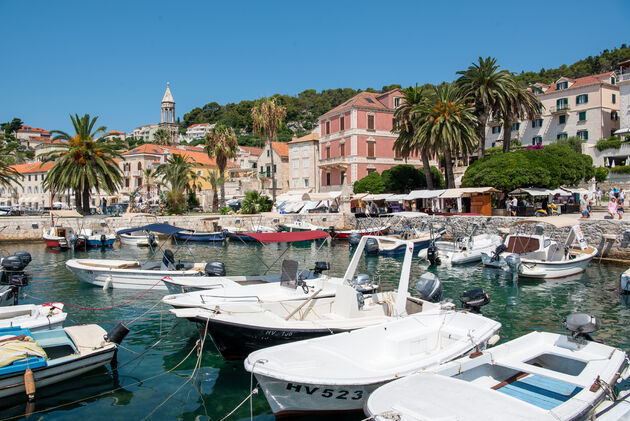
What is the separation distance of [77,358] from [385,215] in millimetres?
36064

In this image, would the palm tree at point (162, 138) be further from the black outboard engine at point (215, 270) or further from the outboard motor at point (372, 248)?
the black outboard engine at point (215, 270)

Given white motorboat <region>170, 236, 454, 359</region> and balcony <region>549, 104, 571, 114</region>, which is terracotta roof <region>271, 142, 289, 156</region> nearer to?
balcony <region>549, 104, 571, 114</region>

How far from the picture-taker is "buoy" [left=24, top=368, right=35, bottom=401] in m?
8.38

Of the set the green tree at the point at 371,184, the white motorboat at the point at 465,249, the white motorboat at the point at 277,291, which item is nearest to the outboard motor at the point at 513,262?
the white motorboat at the point at 465,249

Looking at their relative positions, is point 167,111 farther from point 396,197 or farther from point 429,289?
point 429,289

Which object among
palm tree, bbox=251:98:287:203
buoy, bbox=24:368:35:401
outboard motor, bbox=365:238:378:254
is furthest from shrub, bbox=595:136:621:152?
buoy, bbox=24:368:35:401

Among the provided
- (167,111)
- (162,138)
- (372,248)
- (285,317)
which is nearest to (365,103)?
(372,248)

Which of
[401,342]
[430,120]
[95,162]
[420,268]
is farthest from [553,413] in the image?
[95,162]

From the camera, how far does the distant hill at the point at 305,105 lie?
9084 centimetres

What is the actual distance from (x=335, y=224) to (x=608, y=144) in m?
34.1

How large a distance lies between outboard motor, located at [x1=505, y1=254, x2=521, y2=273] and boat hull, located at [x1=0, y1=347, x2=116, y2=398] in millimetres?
17308

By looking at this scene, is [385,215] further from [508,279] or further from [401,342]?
[401,342]

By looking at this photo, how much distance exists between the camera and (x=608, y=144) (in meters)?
50.8

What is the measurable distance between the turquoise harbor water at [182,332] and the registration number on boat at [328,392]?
780 millimetres
